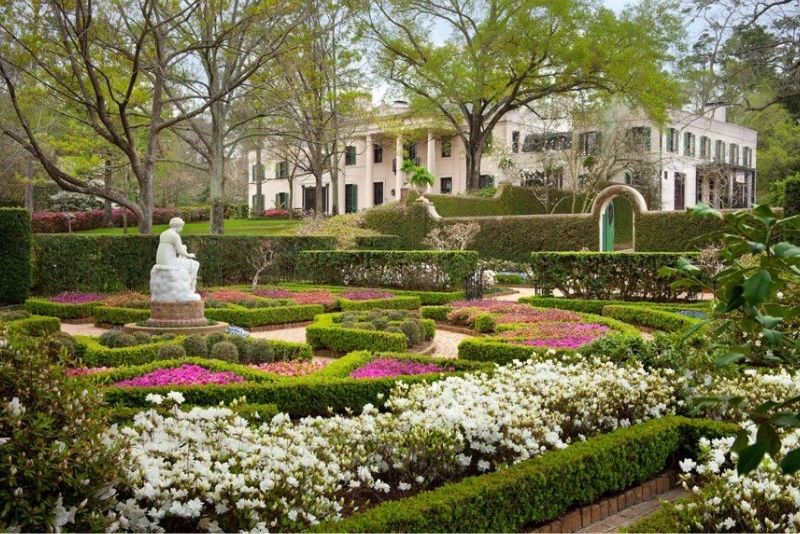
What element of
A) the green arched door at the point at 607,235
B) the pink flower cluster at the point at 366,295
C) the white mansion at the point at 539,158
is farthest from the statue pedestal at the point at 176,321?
the white mansion at the point at 539,158

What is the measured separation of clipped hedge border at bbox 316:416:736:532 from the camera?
12.8 feet

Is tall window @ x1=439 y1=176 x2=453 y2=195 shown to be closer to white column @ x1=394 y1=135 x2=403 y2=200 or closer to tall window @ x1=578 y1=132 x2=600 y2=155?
white column @ x1=394 y1=135 x2=403 y2=200

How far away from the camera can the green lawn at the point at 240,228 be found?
116 feet

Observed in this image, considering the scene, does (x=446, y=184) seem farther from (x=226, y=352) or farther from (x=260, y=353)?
(x=226, y=352)

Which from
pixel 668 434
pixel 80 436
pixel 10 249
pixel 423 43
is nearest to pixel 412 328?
pixel 668 434

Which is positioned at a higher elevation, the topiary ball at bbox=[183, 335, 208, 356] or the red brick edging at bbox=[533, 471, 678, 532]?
the topiary ball at bbox=[183, 335, 208, 356]

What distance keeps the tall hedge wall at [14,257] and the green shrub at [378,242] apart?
1241 centimetres

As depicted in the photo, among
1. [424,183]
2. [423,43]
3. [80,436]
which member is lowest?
[80,436]

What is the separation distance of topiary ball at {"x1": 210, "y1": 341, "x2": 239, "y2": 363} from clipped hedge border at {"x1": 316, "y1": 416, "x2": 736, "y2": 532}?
5163 mm

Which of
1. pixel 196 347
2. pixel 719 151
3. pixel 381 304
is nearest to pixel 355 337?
pixel 196 347

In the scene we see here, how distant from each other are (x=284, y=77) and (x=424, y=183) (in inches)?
342

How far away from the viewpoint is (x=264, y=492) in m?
3.85

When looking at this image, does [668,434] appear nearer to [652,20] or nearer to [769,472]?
[769,472]

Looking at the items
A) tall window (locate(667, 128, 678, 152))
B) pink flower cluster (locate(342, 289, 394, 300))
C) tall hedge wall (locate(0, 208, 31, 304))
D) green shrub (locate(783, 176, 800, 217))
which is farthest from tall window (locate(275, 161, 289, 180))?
green shrub (locate(783, 176, 800, 217))
